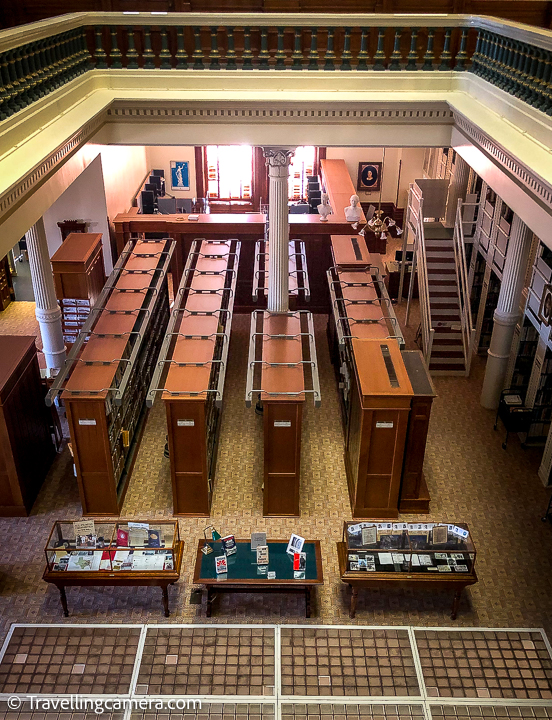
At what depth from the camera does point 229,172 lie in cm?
1903

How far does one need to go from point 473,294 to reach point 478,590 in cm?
727

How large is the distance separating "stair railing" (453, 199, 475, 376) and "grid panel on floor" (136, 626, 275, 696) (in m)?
7.07

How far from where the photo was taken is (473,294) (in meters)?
13.7

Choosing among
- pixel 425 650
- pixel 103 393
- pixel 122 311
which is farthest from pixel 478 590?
pixel 122 311

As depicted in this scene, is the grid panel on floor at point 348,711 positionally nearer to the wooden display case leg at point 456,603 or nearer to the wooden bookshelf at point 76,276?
the wooden display case leg at point 456,603

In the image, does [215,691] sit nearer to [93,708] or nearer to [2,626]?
[93,708]

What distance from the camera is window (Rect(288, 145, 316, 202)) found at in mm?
19188

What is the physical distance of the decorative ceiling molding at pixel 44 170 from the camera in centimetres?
545

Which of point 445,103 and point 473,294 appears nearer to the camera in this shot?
point 445,103

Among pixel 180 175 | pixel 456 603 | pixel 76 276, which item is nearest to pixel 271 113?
pixel 76 276

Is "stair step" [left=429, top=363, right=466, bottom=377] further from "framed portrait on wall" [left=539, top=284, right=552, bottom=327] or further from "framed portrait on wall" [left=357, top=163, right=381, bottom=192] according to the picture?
"framed portrait on wall" [left=357, top=163, right=381, bottom=192]

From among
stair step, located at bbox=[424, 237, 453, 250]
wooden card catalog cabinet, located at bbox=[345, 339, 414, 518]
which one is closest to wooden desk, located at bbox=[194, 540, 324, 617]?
wooden card catalog cabinet, located at bbox=[345, 339, 414, 518]

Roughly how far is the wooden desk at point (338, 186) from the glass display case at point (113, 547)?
840 centimetres

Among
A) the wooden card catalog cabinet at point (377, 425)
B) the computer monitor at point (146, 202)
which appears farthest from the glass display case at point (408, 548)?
the computer monitor at point (146, 202)
